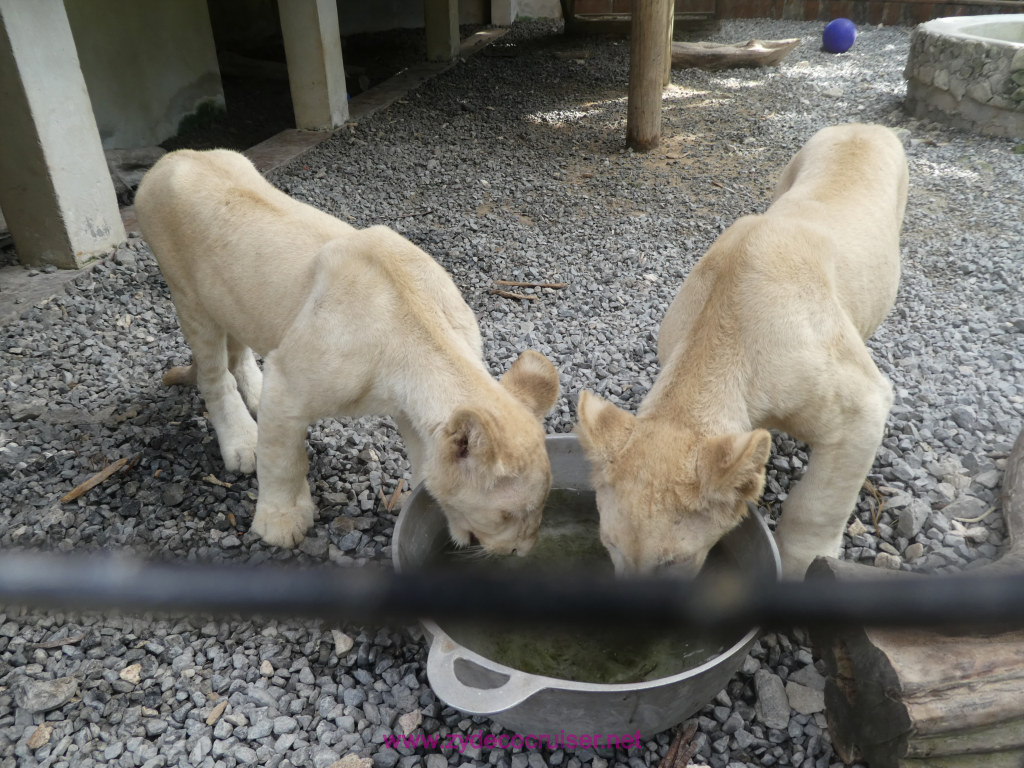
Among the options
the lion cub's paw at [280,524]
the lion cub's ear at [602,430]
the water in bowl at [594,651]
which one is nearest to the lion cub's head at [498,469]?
the lion cub's ear at [602,430]

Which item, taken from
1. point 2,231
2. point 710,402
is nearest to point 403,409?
point 710,402

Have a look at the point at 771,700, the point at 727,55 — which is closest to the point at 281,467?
the point at 771,700

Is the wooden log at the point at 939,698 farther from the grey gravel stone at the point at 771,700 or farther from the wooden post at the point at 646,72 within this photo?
the wooden post at the point at 646,72

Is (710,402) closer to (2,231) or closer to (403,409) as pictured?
(403,409)

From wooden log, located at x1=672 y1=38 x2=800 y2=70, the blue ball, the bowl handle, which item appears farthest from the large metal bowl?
the blue ball

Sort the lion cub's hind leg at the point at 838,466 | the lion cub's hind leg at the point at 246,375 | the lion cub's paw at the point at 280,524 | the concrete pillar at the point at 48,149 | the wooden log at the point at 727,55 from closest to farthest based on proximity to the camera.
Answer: the lion cub's hind leg at the point at 838,466 → the lion cub's paw at the point at 280,524 → the lion cub's hind leg at the point at 246,375 → the concrete pillar at the point at 48,149 → the wooden log at the point at 727,55

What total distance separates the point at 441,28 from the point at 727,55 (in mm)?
5737

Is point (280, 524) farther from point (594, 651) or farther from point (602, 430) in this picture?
point (602, 430)

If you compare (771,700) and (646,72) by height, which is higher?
(646,72)

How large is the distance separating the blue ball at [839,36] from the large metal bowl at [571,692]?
54.6 feet

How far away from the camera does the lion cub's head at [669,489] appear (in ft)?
8.38

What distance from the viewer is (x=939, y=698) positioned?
2.33m

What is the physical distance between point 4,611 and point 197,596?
304 cm

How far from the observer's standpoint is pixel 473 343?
3502mm
